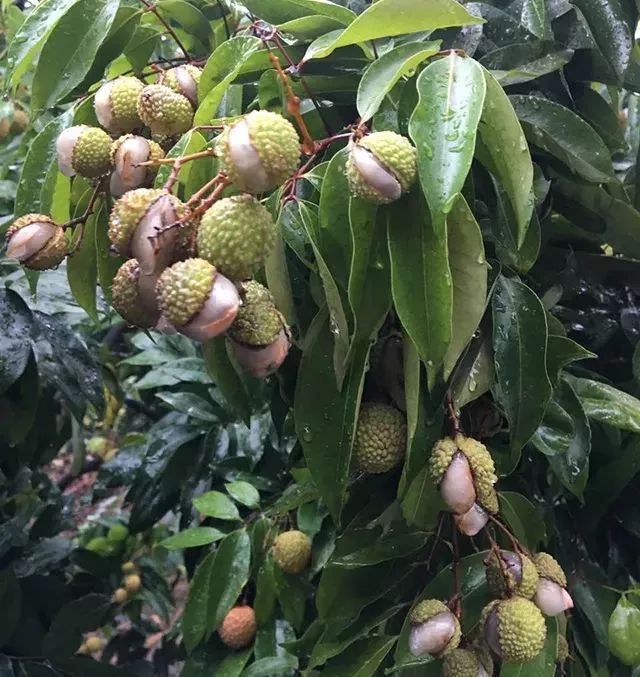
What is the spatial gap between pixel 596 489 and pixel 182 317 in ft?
1.86

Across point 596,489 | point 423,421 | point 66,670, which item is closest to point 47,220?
point 423,421

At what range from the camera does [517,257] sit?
57 cm

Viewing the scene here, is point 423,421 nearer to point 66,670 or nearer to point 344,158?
point 344,158

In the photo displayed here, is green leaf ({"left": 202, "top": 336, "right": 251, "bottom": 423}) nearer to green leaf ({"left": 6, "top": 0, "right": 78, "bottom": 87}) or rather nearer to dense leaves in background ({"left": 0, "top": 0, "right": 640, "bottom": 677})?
dense leaves in background ({"left": 0, "top": 0, "right": 640, "bottom": 677})

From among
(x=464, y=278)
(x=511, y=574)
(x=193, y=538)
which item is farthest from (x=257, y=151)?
(x=193, y=538)

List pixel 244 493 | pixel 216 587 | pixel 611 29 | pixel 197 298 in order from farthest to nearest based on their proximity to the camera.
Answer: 1. pixel 244 493
2. pixel 216 587
3. pixel 611 29
4. pixel 197 298

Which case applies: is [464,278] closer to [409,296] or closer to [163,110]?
[409,296]

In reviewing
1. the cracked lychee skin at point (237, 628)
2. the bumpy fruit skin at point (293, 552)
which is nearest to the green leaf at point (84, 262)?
the bumpy fruit skin at point (293, 552)

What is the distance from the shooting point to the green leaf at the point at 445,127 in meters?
0.41

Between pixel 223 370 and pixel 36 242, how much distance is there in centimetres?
18

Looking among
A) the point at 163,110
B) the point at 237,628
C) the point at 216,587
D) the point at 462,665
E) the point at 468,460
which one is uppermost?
the point at 163,110

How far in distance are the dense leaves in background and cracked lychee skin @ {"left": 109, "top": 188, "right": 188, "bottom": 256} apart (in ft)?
0.25

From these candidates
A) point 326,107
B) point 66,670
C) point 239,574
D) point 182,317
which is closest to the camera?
point 182,317

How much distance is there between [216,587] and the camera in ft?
2.96
